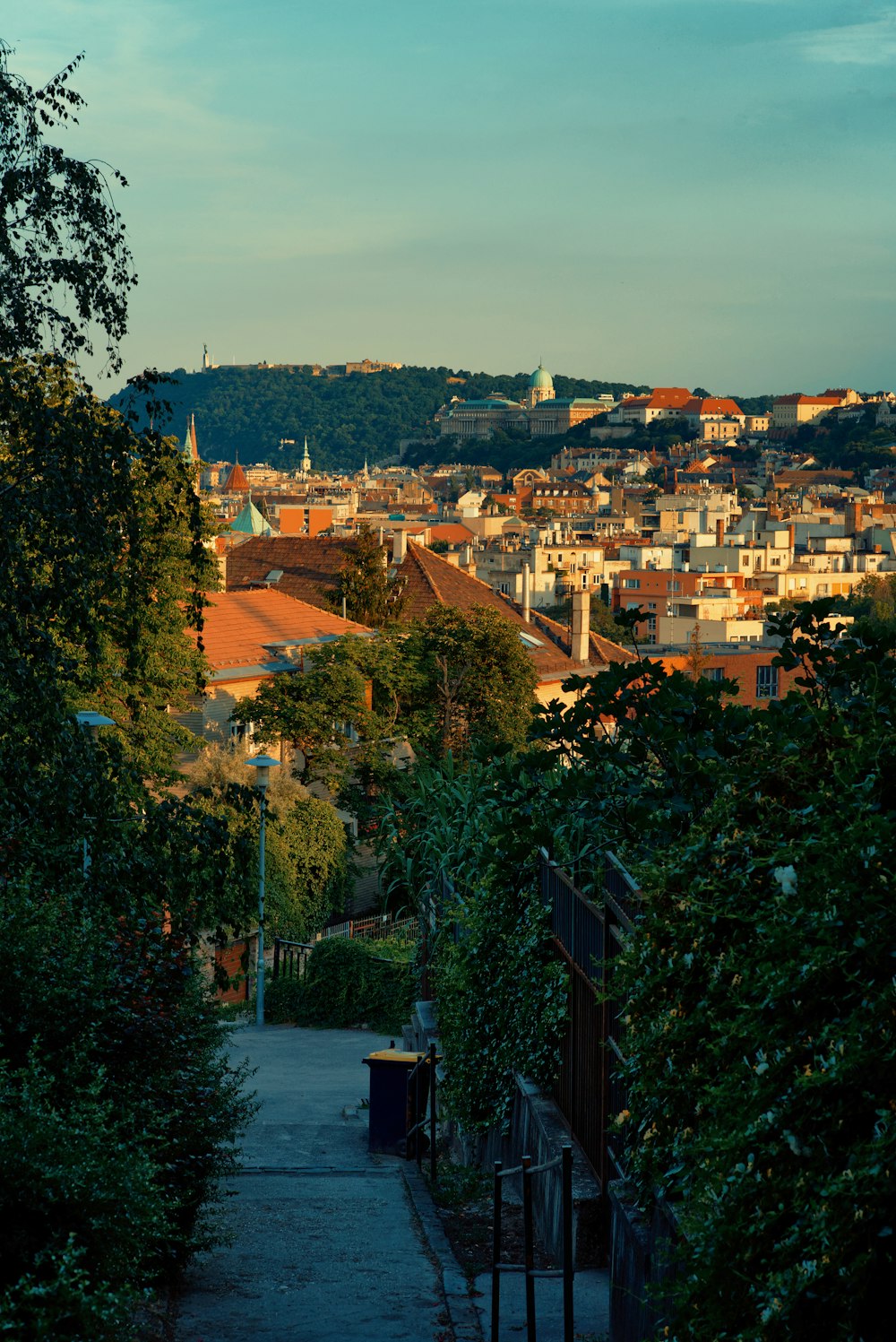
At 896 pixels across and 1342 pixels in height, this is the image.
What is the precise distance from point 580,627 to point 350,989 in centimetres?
3794

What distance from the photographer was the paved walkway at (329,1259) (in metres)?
6.91

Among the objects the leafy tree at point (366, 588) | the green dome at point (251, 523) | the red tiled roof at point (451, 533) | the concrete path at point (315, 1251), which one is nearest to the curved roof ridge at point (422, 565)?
the leafy tree at point (366, 588)

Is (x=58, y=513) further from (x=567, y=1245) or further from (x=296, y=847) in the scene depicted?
(x=296, y=847)

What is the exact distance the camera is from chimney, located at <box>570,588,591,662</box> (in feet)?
192

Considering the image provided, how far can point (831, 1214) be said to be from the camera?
3012 millimetres

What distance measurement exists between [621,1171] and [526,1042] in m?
2.97

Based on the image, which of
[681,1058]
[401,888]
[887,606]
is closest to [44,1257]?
[681,1058]

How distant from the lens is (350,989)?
2219 centimetres

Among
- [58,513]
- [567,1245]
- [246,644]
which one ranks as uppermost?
[58,513]

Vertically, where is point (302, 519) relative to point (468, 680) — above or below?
above

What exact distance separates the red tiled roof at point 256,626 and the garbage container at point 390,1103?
26.9m

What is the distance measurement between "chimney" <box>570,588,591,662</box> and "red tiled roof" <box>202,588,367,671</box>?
12917mm

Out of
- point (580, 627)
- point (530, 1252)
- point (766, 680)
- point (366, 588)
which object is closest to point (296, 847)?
point (366, 588)

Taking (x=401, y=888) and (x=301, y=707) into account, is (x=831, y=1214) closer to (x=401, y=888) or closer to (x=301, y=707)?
(x=401, y=888)
